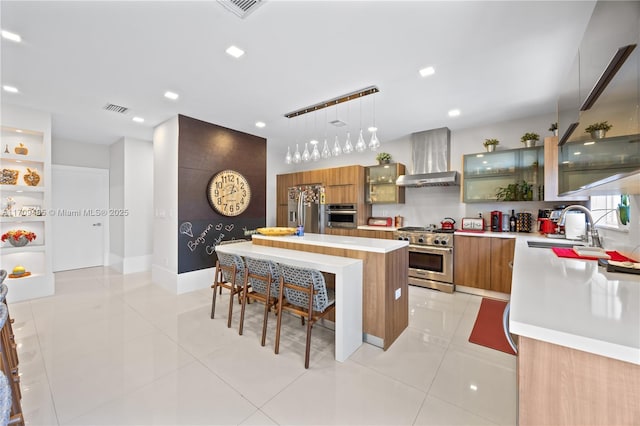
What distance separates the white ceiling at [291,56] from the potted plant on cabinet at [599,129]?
1028mm

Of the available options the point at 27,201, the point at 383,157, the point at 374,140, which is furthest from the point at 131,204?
the point at 383,157

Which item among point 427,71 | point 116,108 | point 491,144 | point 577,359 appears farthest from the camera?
point 491,144

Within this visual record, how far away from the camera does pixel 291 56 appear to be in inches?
93.7

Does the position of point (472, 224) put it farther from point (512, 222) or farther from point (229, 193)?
point (229, 193)

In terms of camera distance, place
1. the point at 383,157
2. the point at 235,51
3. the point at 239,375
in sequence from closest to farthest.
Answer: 1. the point at 239,375
2. the point at 235,51
3. the point at 383,157

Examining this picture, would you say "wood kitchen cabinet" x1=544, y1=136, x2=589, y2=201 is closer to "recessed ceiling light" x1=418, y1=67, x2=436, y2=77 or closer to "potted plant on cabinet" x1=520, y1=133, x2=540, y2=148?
"potted plant on cabinet" x1=520, y1=133, x2=540, y2=148

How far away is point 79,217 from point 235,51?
5560mm

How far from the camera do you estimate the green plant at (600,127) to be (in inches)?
48.2

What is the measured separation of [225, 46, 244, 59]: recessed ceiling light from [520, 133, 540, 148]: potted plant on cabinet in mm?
4034

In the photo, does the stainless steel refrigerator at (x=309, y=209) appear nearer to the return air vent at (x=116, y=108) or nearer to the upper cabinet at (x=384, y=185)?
the upper cabinet at (x=384, y=185)

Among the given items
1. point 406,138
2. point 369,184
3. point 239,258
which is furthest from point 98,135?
point 406,138

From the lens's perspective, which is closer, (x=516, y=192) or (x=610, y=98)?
(x=610, y=98)

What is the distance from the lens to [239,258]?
275 cm

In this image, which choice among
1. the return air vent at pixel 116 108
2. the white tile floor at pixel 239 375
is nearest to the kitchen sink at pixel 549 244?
the white tile floor at pixel 239 375
